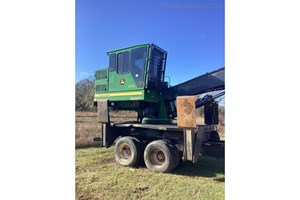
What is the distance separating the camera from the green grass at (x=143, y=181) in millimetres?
2215

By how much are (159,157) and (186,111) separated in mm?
876

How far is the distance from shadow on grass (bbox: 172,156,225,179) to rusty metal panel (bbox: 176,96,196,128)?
0.56 metres

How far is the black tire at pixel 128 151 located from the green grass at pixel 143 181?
0.40ft

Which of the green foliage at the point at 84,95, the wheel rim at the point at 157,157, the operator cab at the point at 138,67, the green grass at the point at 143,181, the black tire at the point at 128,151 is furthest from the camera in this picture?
the black tire at the point at 128,151

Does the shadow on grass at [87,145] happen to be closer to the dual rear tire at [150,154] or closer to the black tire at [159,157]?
the dual rear tire at [150,154]

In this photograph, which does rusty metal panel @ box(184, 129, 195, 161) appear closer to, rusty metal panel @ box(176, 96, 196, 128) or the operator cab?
rusty metal panel @ box(176, 96, 196, 128)

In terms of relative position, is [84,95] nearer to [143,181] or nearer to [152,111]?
[152,111]

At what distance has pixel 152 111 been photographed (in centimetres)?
348

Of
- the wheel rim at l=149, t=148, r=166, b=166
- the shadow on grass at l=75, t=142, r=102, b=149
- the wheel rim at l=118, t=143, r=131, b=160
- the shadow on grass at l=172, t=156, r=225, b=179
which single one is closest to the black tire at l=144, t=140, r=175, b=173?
the wheel rim at l=149, t=148, r=166, b=166

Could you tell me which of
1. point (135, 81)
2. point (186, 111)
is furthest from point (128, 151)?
point (186, 111)

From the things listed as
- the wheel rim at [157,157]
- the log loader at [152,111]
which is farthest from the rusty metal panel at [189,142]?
the wheel rim at [157,157]
